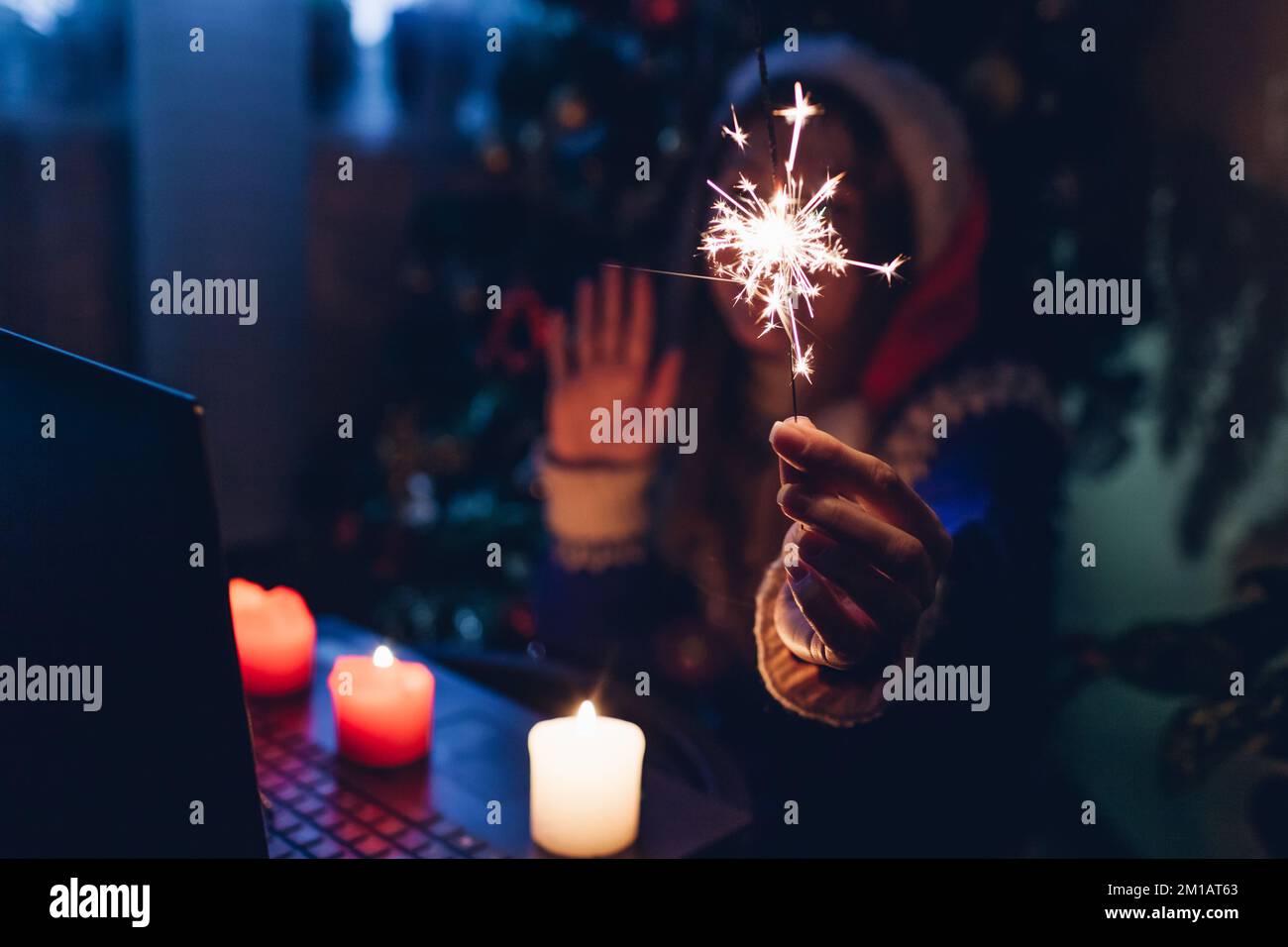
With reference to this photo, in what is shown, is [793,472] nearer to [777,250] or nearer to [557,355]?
[777,250]

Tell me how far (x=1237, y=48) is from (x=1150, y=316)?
664 millimetres

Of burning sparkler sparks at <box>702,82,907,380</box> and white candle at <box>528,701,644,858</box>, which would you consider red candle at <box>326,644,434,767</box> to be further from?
burning sparkler sparks at <box>702,82,907,380</box>

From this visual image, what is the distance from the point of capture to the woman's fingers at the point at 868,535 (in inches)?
22.9

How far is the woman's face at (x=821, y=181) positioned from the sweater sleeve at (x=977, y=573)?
216 mm

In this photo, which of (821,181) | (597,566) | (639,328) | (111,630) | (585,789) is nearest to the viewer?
(111,630)

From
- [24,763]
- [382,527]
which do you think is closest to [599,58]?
[382,527]

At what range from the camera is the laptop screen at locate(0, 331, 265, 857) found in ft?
1.67

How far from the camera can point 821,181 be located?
2.85ft

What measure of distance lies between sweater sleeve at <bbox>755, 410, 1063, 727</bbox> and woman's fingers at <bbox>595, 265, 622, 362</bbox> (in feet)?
1.62

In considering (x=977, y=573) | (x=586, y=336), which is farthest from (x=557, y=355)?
(x=977, y=573)

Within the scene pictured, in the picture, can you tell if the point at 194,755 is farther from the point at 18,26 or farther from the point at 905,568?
the point at 18,26

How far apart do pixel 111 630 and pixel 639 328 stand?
35.9 inches

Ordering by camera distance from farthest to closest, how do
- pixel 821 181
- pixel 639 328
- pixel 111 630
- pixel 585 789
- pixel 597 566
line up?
pixel 597 566 < pixel 639 328 < pixel 821 181 < pixel 585 789 < pixel 111 630
